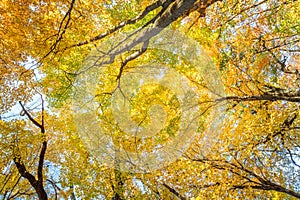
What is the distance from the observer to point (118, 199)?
8.27m

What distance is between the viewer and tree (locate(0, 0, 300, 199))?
5.20 meters

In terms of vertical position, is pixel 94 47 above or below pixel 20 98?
above

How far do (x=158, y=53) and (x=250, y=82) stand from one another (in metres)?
2.94

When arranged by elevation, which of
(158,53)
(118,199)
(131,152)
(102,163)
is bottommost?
(118,199)

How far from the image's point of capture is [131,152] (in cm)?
853

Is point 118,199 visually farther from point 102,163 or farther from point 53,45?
point 53,45

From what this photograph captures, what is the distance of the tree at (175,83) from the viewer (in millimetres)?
5199

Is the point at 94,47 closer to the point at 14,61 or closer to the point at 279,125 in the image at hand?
the point at 14,61

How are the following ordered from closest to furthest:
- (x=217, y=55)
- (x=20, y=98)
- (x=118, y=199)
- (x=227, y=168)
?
(x=227, y=168) → (x=217, y=55) → (x=20, y=98) → (x=118, y=199)

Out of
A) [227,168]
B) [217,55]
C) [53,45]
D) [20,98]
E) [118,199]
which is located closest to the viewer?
[53,45]

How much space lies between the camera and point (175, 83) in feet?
26.5

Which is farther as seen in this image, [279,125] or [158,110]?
[158,110]

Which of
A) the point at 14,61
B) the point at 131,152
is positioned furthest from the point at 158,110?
the point at 14,61

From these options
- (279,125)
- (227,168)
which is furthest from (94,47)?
(279,125)
